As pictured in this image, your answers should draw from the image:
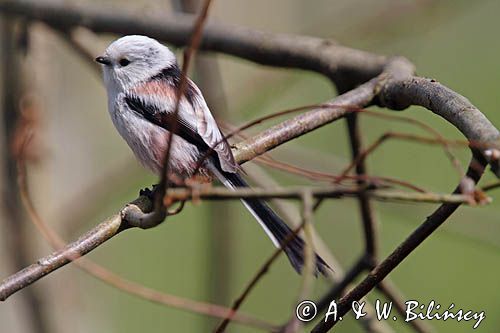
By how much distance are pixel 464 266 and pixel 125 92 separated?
2209 mm

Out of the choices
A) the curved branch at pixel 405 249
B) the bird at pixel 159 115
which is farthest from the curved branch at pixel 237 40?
the curved branch at pixel 405 249

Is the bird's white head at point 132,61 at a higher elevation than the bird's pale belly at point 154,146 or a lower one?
higher

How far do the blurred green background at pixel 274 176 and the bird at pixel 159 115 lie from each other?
0.47 m

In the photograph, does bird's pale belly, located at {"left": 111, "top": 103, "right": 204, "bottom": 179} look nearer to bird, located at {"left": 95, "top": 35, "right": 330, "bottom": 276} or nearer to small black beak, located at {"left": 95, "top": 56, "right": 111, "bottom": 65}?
bird, located at {"left": 95, "top": 35, "right": 330, "bottom": 276}

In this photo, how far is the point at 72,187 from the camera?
351 cm

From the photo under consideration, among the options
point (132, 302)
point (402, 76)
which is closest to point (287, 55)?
point (402, 76)

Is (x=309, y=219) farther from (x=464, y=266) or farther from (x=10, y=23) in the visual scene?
(x=464, y=266)

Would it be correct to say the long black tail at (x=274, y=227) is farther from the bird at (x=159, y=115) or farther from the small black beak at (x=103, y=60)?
the small black beak at (x=103, y=60)

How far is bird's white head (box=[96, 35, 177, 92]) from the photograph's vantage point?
193 centimetres

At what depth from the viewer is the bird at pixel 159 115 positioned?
1.74m

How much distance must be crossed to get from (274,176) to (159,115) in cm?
137

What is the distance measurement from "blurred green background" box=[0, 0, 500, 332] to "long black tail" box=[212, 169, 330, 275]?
76 cm

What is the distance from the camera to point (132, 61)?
1959mm

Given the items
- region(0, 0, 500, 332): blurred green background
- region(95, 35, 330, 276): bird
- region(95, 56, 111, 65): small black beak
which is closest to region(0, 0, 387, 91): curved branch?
region(0, 0, 500, 332): blurred green background
